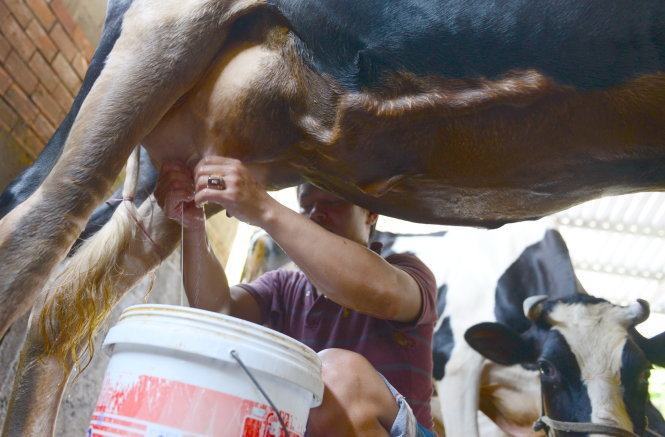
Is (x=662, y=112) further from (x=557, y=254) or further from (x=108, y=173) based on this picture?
(x=557, y=254)

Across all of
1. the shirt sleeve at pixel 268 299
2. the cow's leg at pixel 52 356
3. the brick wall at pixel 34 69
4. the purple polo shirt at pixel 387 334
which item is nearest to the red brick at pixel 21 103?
the brick wall at pixel 34 69

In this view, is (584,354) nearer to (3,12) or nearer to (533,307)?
A: (533,307)

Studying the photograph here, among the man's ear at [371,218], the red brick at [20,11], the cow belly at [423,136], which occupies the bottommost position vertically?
the cow belly at [423,136]

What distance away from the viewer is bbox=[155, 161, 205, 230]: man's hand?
1.31 m

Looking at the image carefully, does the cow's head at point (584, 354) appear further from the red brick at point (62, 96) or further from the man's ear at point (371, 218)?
the red brick at point (62, 96)

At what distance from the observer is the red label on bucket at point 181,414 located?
0.77m

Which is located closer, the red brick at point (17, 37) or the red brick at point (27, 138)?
the red brick at point (17, 37)

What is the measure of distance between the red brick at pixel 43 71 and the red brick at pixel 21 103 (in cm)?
10

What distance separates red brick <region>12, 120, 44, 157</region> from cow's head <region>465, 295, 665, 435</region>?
5.85ft

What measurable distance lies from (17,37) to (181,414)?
1.74 meters

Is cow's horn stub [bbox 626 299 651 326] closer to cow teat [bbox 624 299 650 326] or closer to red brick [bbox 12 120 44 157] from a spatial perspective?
cow teat [bbox 624 299 650 326]

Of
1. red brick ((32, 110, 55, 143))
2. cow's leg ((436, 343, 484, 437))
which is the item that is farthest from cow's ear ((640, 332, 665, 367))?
red brick ((32, 110, 55, 143))

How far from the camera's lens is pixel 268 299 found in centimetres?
150

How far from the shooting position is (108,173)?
1206mm
